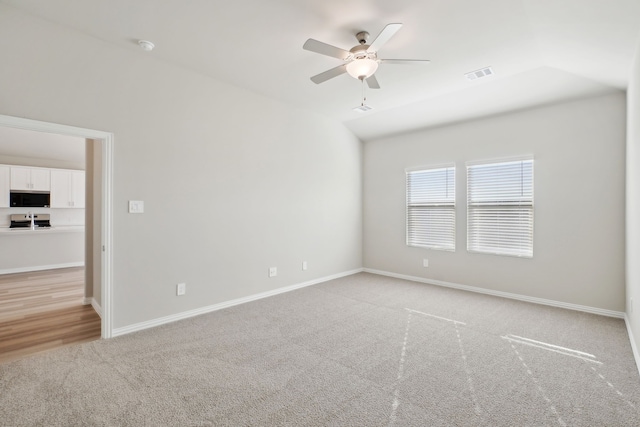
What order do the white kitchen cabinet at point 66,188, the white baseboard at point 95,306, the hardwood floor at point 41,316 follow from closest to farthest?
the hardwood floor at point 41,316
the white baseboard at point 95,306
the white kitchen cabinet at point 66,188

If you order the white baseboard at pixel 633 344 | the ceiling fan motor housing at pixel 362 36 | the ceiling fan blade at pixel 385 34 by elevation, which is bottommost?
the white baseboard at pixel 633 344

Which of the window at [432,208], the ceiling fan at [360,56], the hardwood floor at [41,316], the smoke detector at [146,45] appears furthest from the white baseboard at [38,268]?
the window at [432,208]

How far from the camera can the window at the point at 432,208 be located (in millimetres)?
5039

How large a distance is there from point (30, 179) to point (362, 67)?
25.0ft

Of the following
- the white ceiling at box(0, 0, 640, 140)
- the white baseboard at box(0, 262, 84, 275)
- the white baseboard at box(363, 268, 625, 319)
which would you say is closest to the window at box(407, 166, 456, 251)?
the white baseboard at box(363, 268, 625, 319)

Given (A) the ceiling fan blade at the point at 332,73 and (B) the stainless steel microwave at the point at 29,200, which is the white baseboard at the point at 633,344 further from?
(B) the stainless steel microwave at the point at 29,200

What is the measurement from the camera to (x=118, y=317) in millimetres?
3096

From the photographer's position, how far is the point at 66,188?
699 centimetres

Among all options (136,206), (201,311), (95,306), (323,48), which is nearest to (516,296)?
(323,48)

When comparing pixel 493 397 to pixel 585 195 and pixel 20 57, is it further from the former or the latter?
pixel 20 57

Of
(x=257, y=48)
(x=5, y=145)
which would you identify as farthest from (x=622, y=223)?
(x=5, y=145)

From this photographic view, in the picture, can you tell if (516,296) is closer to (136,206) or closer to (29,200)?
(136,206)

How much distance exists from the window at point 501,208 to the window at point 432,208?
12.2 inches

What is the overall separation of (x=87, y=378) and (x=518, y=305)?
4749 millimetres
